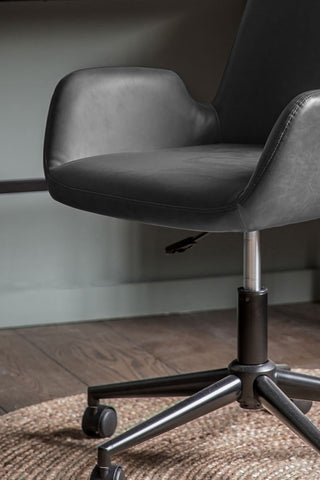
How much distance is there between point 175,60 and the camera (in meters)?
2.53

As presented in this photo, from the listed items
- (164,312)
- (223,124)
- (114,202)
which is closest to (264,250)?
(164,312)

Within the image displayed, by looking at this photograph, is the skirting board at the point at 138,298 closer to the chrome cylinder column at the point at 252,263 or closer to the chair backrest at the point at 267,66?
the chair backrest at the point at 267,66

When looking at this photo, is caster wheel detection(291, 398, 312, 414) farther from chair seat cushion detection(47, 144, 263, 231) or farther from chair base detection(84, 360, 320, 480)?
chair seat cushion detection(47, 144, 263, 231)

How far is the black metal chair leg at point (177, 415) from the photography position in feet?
4.90

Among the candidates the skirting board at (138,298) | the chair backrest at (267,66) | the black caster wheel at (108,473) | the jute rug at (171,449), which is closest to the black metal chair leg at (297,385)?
the jute rug at (171,449)

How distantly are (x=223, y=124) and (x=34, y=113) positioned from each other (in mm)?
669

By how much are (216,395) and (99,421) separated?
0.25m

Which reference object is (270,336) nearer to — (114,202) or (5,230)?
(5,230)

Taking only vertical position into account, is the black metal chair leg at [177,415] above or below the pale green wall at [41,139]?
below

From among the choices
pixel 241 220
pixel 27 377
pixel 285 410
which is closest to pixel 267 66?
pixel 241 220

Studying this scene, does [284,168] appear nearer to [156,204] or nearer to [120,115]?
[156,204]

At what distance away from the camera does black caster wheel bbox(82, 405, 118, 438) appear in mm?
1700

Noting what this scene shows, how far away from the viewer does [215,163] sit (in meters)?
1.56

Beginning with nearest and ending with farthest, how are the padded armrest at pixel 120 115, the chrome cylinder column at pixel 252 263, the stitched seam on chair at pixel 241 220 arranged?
the stitched seam on chair at pixel 241 220
the chrome cylinder column at pixel 252 263
the padded armrest at pixel 120 115
